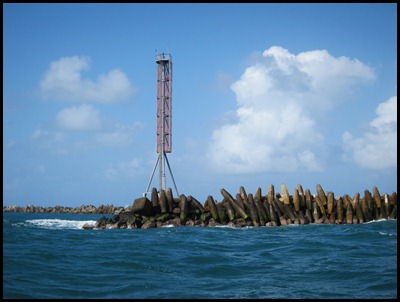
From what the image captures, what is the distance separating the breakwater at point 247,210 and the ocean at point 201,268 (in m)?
8.68

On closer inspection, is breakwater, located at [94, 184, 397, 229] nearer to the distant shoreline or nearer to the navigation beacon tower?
the navigation beacon tower

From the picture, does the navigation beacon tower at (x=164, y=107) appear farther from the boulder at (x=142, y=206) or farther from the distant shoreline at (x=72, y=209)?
the distant shoreline at (x=72, y=209)

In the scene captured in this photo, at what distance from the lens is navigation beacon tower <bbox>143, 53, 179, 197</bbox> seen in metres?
43.2

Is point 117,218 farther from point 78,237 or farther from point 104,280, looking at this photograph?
point 104,280

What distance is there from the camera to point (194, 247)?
15.5 metres

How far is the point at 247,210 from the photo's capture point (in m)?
27.1

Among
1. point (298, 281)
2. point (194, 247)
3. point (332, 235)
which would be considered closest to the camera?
point (298, 281)

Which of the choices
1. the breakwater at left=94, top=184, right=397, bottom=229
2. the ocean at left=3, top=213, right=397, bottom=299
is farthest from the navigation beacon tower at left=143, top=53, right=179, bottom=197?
the ocean at left=3, top=213, right=397, bottom=299

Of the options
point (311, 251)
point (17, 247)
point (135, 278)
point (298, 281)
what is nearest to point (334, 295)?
point (298, 281)

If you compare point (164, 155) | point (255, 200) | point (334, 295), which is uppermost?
point (164, 155)

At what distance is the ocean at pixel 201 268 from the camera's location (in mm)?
9086

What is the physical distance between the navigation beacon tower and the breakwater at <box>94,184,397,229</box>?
1549cm

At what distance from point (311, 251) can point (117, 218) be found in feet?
49.4

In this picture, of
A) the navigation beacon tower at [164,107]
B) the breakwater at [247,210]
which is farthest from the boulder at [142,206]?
the navigation beacon tower at [164,107]
